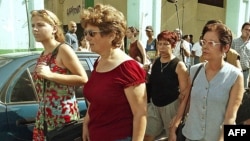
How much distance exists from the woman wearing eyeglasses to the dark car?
1472mm

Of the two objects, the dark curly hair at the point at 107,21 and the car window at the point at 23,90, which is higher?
the dark curly hair at the point at 107,21

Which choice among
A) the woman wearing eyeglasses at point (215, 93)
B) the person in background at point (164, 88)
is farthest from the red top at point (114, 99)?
the person in background at point (164, 88)

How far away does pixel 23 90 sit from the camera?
10.8 ft

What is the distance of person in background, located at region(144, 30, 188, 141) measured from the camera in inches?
135

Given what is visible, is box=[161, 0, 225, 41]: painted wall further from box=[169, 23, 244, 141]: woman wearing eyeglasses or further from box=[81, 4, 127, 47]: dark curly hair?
box=[81, 4, 127, 47]: dark curly hair

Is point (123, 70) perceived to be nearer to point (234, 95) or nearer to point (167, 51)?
point (234, 95)

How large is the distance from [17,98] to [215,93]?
181 cm

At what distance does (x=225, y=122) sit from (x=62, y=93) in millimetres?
1202

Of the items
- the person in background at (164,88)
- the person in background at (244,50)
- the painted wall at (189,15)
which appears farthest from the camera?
the painted wall at (189,15)

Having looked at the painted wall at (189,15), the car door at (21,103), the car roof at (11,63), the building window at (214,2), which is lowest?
the car door at (21,103)

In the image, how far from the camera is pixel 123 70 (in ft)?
6.73

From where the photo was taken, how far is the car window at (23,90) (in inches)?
127

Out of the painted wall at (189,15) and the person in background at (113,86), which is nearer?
the person in background at (113,86)

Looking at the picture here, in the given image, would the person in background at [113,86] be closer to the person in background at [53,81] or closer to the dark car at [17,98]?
the person in background at [53,81]
